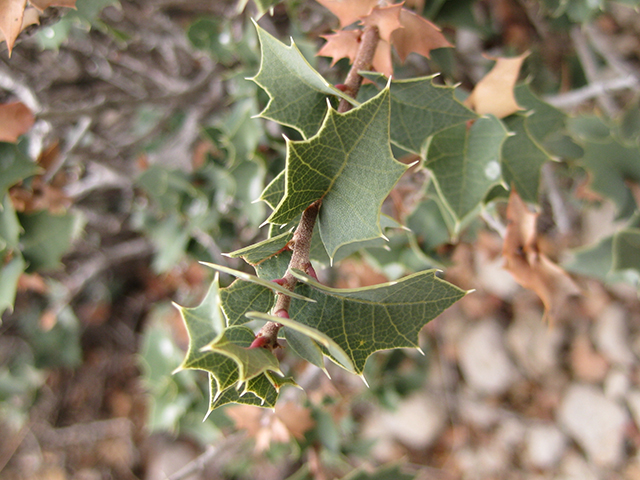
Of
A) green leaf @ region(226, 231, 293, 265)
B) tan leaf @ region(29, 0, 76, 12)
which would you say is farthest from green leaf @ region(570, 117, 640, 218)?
tan leaf @ region(29, 0, 76, 12)

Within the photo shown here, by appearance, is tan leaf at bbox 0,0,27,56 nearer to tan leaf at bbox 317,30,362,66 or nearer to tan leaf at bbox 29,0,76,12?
tan leaf at bbox 29,0,76,12

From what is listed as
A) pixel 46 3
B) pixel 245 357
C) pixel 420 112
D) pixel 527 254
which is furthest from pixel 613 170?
pixel 46 3

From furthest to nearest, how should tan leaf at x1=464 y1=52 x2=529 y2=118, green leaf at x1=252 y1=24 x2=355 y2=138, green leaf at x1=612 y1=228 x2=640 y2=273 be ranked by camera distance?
green leaf at x1=612 y1=228 x2=640 y2=273
tan leaf at x1=464 y1=52 x2=529 y2=118
green leaf at x1=252 y1=24 x2=355 y2=138

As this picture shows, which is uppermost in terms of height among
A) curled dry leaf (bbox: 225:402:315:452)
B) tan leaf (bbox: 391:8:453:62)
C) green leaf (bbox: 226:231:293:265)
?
tan leaf (bbox: 391:8:453:62)

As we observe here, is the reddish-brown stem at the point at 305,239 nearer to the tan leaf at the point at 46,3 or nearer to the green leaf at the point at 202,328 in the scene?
the green leaf at the point at 202,328

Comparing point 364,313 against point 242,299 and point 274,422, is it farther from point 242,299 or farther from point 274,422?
point 274,422

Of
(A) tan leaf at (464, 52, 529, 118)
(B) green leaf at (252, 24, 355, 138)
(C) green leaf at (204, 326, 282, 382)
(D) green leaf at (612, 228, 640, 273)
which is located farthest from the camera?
(D) green leaf at (612, 228, 640, 273)

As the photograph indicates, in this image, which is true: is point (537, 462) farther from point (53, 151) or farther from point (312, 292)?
point (53, 151)
